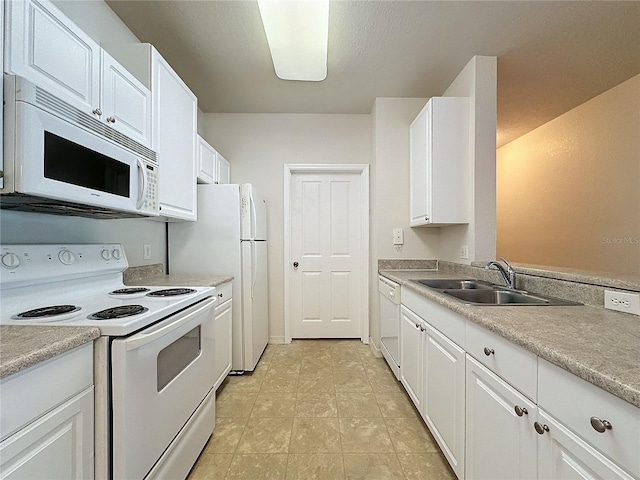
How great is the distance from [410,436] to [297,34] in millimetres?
2483

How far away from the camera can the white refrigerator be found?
2.36 m

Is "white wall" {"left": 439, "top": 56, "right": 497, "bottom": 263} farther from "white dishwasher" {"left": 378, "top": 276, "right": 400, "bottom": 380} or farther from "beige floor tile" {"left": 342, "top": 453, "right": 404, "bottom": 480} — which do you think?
"beige floor tile" {"left": 342, "top": 453, "right": 404, "bottom": 480}

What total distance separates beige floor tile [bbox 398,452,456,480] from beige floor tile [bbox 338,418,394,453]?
101 millimetres

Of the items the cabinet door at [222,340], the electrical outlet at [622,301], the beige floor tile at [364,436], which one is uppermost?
the electrical outlet at [622,301]

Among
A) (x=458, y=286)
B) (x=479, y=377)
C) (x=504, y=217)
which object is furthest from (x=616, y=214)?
(x=479, y=377)

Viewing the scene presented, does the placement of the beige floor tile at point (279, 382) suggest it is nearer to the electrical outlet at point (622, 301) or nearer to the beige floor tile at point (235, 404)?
the beige floor tile at point (235, 404)

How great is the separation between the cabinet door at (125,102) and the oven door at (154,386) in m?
0.95

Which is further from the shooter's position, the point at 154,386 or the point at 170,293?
the point at 170,293

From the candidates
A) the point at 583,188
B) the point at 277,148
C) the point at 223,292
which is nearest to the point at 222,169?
the point at 277,148

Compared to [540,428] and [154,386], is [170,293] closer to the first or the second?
[154,386]

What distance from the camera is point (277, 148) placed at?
124 inches

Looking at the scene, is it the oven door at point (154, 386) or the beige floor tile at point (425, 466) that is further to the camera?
the beige floor tile at point (425, 466)

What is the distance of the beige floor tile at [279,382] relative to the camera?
2197 millimetres

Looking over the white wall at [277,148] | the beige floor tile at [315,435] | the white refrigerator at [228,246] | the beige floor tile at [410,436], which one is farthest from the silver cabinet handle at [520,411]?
the white wall at [277,148]
